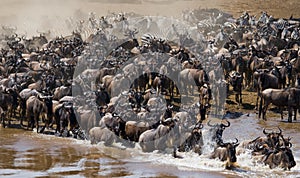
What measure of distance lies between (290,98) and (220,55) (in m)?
7.26

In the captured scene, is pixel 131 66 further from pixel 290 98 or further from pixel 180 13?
pixel 180 13

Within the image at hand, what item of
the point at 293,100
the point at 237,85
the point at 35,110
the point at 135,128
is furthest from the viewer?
the point at 237,85

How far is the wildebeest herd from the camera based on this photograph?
66.1ft

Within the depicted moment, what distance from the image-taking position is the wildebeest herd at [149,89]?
20156 mm

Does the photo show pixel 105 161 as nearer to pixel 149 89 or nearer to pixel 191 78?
pixel 149 89

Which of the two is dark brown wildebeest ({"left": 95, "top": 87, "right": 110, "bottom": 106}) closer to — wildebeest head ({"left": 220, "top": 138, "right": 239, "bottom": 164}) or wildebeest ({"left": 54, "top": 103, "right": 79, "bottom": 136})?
wildebeest ({"left": 54, "top": 103, "right": 79, "bottom": 136})

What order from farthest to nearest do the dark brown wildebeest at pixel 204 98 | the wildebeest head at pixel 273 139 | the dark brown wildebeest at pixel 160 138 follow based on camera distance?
the dark brown wildebeest at pixel 204 98 < the dark brown wildebeest at pixel 160 138 < the wildebeest head at pixel 273 139

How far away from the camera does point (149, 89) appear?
25.9m

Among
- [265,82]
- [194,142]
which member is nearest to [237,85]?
[265,82]

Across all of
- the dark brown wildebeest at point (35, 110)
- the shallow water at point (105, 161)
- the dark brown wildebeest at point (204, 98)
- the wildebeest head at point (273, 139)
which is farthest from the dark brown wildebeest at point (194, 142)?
the dark brown wildebeest at point (35, 110)

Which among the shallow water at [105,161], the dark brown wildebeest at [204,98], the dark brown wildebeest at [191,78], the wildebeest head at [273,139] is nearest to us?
the shallow water at [105,161]

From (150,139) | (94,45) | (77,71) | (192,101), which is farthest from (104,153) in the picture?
(94,45)

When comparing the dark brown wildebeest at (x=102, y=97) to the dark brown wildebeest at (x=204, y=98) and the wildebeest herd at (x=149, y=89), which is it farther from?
the dark brown wildebeest at (x=204, y=98)

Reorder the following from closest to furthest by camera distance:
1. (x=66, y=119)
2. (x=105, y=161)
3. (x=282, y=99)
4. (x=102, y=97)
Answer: (x=105, y=161) → (x=66, y=119) → (x=282, y=99) → (x=102, y=97)
